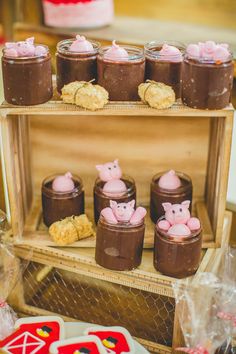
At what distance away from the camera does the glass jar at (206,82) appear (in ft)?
4.61

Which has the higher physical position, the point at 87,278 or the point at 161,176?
the point at 161,176

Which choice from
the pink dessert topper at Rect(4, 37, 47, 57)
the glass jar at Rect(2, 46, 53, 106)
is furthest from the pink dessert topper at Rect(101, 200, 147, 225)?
the pink dessert topper at Rect(4, 37, 47, 57)

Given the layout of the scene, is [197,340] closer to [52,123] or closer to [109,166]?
[109,166]

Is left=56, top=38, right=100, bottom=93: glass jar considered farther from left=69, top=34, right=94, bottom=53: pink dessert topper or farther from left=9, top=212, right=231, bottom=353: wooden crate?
left=9, top=212, right=231, bottom=353: wooden crate

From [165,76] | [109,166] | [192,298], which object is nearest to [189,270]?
[192,298]

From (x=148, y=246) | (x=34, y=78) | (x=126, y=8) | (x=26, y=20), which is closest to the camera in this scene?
(x=34, y=78)

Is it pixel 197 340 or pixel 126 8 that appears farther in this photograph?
pixel 126 8

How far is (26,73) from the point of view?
1.44 meters

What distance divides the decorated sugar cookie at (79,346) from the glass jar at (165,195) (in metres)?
0.44

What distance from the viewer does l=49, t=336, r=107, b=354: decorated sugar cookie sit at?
1434 mm

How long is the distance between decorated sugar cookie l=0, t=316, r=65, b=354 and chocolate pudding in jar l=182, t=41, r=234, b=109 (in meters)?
0.71

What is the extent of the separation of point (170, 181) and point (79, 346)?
21.8 inches

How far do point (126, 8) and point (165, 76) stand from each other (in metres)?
1.87

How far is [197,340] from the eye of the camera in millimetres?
1455
